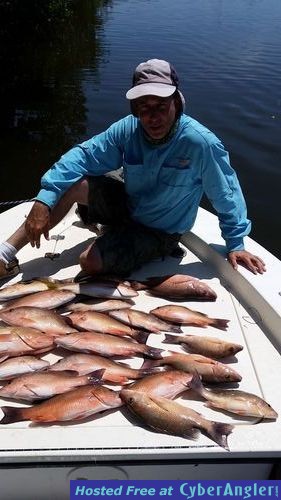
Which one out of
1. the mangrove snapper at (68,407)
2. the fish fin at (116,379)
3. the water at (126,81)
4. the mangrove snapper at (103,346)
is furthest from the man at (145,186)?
the water at (126,81)

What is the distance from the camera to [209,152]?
3.25 metres

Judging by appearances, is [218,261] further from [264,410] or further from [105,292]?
[264,410]

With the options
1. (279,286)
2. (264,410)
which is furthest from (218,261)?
(264,410)

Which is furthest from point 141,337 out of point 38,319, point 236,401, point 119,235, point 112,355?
point 119,235

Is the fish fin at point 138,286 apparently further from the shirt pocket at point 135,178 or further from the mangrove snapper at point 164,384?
the mangrove snapper at point 164,384

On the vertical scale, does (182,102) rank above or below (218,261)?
above

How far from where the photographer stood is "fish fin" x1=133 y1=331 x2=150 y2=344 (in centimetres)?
285

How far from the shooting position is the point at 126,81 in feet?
45.6

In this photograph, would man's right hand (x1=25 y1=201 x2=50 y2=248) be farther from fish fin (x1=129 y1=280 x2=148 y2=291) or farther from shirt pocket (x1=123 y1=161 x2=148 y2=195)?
fish fin (x1=129 y1=280 x2=148 y2=291)

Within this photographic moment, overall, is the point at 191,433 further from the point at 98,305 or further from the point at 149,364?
the point at 98,305

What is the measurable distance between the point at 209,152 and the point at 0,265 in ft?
5.26

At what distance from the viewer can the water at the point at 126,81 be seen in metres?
8.89

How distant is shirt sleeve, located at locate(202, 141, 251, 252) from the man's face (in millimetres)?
315

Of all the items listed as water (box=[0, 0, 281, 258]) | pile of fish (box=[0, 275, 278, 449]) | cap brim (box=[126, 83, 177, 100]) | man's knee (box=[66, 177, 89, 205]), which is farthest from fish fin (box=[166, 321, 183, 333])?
water (box=[0, 0, 281, 258])
